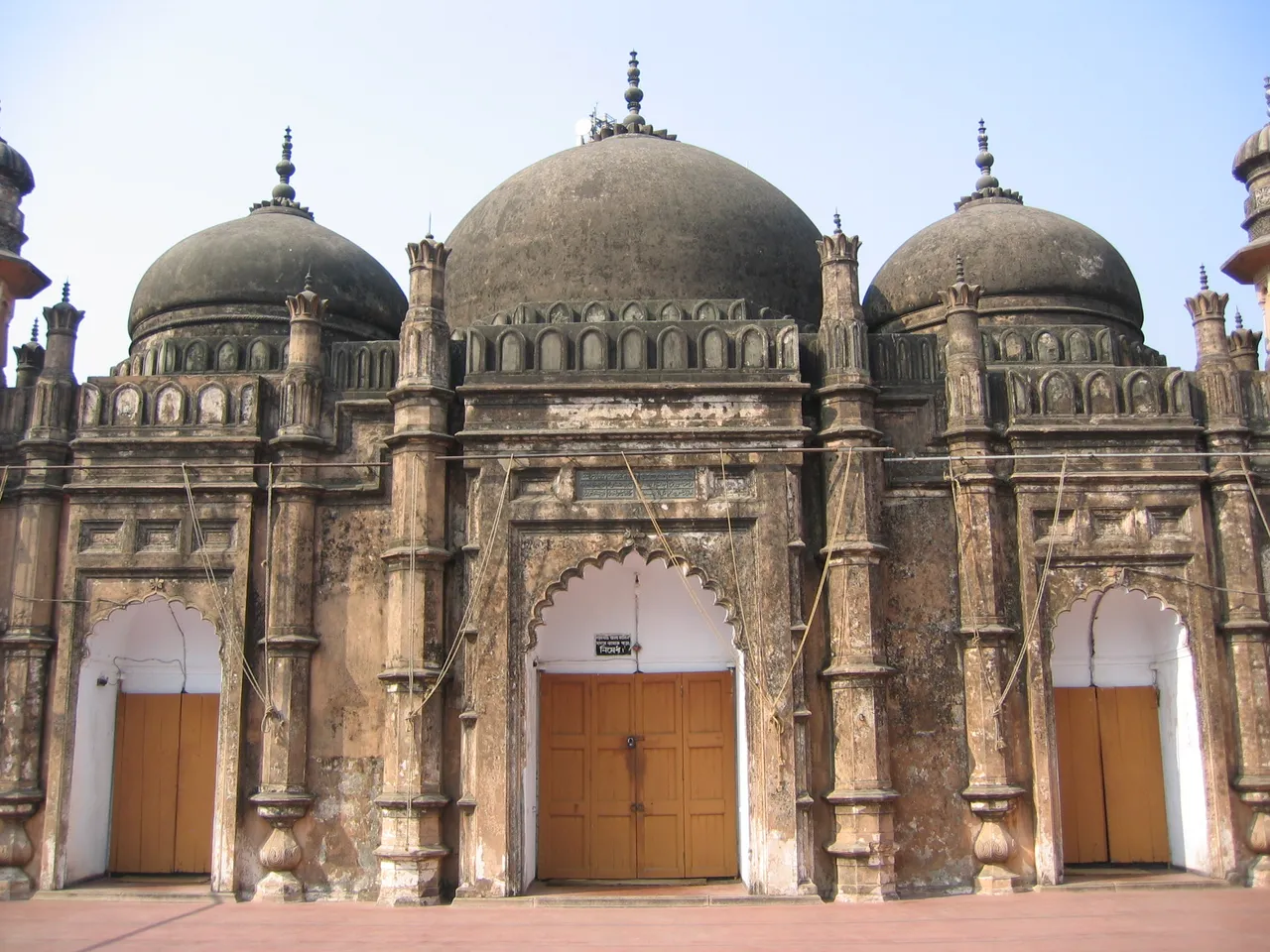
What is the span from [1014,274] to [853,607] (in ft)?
16.0

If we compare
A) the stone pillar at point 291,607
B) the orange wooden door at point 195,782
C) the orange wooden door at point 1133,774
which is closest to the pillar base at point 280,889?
the stone pillar at point 291,607

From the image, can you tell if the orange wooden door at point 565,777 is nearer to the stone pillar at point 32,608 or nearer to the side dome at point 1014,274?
the stone pillar at point 32,608

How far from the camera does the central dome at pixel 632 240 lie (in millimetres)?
12562

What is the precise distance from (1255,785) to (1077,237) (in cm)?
620

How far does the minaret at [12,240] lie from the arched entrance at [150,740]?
3.53m

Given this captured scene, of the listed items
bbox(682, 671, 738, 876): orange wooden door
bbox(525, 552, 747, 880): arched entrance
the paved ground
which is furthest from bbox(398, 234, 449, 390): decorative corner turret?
the paved ground

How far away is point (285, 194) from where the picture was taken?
1530cm

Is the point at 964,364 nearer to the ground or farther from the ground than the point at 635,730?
farther from the ground

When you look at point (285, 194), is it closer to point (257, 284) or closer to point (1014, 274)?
point (257, 284)

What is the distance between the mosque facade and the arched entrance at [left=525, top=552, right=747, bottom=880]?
0.11 ft

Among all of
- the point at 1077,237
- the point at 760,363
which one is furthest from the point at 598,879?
the point at 1077,237

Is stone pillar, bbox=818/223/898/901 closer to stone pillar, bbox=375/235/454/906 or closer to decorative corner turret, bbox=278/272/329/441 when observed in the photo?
stone pillar, bbox=375/235/454/906

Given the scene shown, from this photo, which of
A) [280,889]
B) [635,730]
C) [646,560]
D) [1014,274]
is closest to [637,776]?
[635,730]

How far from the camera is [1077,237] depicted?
1370 cm
